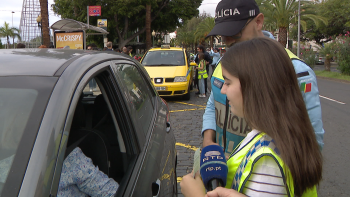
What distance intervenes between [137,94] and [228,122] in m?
0.75

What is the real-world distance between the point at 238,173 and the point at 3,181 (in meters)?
0.85

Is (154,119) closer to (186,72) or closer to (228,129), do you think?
(228,129)

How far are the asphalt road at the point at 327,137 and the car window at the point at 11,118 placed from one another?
4.46ft

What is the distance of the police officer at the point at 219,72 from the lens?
5.72 feet

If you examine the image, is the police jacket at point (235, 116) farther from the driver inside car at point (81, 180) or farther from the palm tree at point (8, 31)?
the palm tree at point (8, 31)

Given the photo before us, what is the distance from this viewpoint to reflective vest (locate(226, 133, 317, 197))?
1068mm

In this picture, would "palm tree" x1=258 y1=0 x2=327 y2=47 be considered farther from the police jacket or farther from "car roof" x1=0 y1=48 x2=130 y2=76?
"car roof" x1=0 y1=48 x2=130 y2=76

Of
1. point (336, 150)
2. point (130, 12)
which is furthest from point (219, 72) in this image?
point (130, 12)

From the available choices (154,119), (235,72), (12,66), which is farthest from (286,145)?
(154,119)

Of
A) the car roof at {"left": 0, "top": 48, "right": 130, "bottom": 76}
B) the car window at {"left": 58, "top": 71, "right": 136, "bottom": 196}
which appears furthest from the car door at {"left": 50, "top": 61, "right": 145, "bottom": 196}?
the car roof at {"left": 0, "top": 48, "right": 130, "bottom": 76}

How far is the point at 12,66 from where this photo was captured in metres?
1.52

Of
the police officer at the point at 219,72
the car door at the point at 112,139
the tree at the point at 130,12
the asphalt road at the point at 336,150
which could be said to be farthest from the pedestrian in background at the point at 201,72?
the tree at the point at 130,12

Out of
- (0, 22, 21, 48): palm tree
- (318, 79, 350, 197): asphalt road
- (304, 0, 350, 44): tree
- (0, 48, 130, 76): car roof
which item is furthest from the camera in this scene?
(0, 22, 21, 48): palm tree

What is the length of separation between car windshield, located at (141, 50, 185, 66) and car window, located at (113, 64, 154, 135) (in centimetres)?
787
